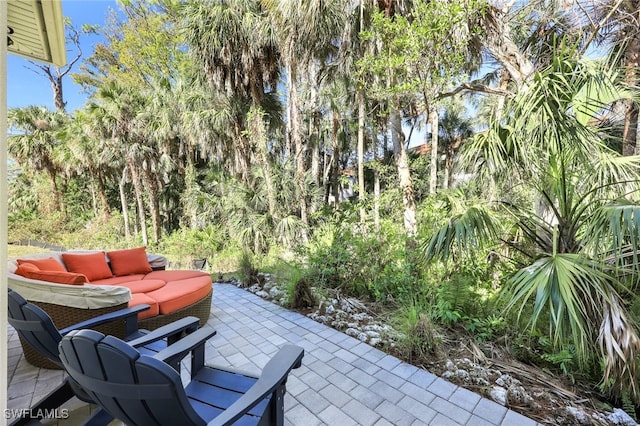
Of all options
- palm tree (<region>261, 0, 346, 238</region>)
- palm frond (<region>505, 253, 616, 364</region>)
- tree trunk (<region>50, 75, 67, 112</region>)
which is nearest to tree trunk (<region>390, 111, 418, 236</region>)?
palm tree (<region>261, 0, 346, 238</region>)

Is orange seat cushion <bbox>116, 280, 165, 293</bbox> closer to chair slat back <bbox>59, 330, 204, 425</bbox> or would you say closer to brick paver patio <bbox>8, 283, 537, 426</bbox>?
brick paver patio <bbox>8, 283, 537, 426</bbox>

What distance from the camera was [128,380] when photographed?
1.09 meters

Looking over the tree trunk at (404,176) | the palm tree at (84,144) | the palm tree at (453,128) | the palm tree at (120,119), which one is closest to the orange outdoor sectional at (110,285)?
the tree trunk at (404,176)

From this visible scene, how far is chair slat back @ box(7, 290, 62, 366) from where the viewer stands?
66.9 inches

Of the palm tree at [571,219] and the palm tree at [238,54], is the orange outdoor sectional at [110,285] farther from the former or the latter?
the palm tree at [238,54]

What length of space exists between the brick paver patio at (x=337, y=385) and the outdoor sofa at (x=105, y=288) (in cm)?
47

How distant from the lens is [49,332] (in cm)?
171

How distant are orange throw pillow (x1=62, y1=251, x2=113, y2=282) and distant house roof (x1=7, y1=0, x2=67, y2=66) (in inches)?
104

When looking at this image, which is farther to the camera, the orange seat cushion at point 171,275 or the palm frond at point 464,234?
the orange seat cushion at point 171,275

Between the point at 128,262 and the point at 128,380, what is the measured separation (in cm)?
369

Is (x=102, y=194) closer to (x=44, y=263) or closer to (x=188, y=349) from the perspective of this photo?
(x=44, y=263)

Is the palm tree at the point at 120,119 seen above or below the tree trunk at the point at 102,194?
above

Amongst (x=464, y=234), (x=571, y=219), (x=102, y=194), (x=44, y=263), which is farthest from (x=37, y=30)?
(x=102, y=194)

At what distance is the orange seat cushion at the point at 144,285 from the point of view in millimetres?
3318
